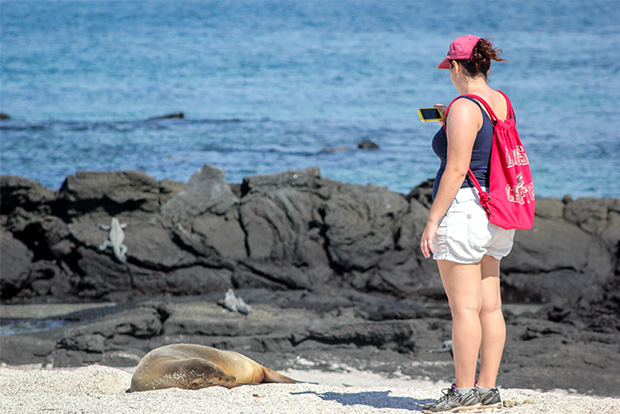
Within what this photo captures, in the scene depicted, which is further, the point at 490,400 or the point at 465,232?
the point at 490,400

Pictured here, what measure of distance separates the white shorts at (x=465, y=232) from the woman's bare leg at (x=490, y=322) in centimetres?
20

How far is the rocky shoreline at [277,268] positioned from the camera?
793cm

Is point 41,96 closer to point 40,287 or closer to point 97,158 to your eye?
point 97,158

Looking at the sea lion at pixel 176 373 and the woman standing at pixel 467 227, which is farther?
the sea lion at pixel 176 373

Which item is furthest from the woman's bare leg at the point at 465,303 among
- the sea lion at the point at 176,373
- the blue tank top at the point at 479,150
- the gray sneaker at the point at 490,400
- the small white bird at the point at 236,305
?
the small white bird at the point at 236,305

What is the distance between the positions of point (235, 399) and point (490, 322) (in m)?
1.61

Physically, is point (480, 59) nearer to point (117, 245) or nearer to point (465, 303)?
point (465, 303)

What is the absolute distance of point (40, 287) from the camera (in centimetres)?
1070

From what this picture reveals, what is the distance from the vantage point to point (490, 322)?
3549 mm

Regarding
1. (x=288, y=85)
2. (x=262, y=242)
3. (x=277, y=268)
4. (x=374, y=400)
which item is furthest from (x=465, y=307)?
(x=288, y=85)

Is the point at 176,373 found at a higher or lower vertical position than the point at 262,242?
higher

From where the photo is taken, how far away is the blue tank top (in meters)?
3.35

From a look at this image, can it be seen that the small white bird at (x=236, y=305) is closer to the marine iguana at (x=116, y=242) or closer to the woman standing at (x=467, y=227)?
the marine iguana at (x=116, y=242)

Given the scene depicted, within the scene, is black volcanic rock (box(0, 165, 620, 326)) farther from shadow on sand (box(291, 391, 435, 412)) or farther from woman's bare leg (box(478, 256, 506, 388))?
woman's bare leg (box(478, 256, 506, 388))
